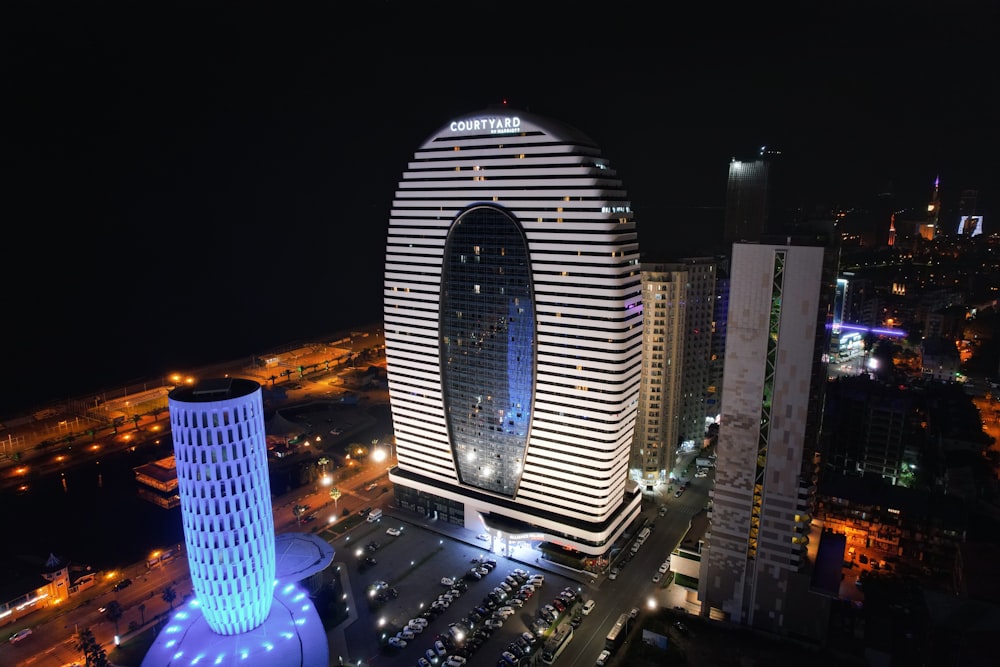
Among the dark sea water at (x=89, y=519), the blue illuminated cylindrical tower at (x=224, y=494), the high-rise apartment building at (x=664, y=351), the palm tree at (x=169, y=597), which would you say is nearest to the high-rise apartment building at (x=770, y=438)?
the high-rise apartment building at (x=664, y=351)

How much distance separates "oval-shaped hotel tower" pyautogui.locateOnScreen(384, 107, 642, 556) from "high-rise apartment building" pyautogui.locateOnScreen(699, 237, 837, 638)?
48.5ft

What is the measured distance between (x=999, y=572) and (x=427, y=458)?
64.5 meters

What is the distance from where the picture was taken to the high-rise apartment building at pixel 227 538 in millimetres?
51812

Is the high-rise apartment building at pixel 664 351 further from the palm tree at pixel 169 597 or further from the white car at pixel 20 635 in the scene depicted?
the white car at pixel 20 635

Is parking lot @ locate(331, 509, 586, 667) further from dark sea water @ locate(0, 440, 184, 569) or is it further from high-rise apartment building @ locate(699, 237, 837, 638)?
dark sea water @ locate(0, 440, 184, 569)

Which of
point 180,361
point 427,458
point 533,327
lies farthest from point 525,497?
point 180,361

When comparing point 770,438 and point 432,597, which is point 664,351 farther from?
point 432,597

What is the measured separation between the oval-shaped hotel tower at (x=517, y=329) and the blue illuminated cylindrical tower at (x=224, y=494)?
31.2m

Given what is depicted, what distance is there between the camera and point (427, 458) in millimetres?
86312

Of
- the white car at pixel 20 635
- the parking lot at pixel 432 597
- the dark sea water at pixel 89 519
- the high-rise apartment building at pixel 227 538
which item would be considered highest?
the high-rise apartment building at pixel 227 538

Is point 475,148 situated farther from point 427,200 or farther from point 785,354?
point 785,354

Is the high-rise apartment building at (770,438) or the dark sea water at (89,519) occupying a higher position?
the high-rise apartment building at (770,438)

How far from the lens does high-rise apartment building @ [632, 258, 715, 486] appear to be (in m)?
92.2

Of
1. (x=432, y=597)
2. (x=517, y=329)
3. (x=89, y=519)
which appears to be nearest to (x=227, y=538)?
(x=432, y=597)
